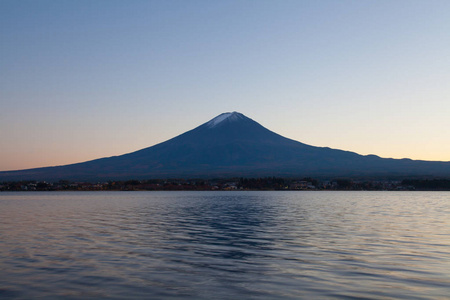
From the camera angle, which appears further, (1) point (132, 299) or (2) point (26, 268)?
(2) point (26, 268)

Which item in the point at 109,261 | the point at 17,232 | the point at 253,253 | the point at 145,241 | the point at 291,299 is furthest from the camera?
the point at 17,232

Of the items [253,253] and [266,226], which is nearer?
[253,253]

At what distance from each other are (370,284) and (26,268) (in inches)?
535

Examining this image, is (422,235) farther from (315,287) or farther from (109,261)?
(109,261)

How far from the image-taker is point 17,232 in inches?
1337

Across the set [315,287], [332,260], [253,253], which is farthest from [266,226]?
[315,287]

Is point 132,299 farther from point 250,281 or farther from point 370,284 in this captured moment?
point 370,284

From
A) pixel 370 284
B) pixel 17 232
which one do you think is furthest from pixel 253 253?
pixel 17 232

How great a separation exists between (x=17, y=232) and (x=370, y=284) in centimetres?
2659

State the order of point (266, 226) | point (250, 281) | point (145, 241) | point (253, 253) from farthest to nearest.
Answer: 1. point (266, 226)
2. point (145, 241)
3. point (253, 253)
4. point (250, 281)

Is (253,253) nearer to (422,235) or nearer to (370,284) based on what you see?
(370,284)

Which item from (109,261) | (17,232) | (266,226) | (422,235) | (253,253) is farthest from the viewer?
(266,226)

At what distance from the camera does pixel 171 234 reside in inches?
1296

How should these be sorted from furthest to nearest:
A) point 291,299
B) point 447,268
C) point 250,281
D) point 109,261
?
point 109,261 < point 447,268 < point 250,281 < point 291,299
